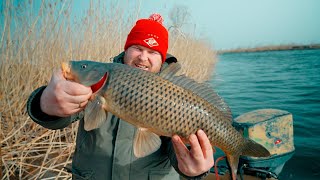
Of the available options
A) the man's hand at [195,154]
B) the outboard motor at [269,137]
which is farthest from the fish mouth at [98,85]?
the outboard motor at [269,137]

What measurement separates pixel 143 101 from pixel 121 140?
63cm

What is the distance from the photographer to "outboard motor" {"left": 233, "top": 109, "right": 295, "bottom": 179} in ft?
10.7

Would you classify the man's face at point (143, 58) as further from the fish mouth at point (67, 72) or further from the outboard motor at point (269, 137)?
the outboard motor at point (269, 137)

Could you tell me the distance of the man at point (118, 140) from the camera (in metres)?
1.50

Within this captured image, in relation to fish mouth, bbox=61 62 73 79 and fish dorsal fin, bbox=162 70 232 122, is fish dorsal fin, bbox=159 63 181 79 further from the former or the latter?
fish mouth, bbox=61 62 73 79

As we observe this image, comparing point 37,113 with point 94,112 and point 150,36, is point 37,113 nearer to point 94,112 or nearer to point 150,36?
point 94,112

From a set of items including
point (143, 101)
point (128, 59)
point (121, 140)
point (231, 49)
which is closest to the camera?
point (143, 101)

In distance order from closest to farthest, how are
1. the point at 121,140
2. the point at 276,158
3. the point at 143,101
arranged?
1. the point at 143,101
2. the point at 121,140
3. the point at 276,158

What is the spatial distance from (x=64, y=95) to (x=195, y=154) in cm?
93

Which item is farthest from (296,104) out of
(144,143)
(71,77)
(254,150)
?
(71,77)

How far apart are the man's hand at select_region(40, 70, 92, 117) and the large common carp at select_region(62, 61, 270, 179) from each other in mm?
75

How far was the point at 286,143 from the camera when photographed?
11.6 ft

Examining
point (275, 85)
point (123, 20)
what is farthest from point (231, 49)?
point (123, 20)

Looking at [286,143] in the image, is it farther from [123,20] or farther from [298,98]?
[298,98]
